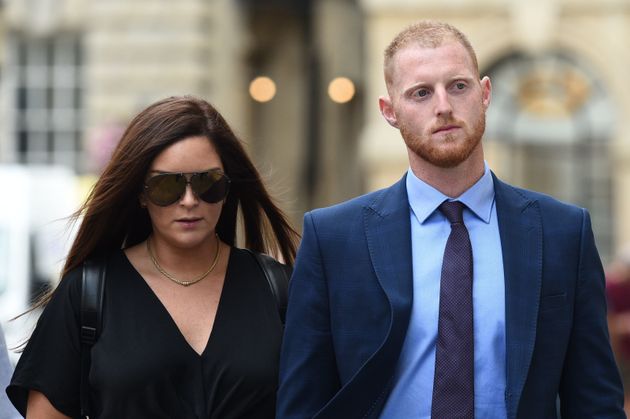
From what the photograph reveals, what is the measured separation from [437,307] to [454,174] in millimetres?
342

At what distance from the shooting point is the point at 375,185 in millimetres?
21484

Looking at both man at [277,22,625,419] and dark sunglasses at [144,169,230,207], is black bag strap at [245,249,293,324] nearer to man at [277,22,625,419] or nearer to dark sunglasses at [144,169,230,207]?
dark sunglasses at [144,169,230,207]

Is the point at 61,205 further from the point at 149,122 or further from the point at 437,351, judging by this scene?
the point at 437,351

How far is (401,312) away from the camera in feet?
13.3

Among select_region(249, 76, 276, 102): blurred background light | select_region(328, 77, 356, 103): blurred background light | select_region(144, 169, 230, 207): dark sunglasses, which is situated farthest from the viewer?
select_region(328, 77, 356, 103): blurred background light

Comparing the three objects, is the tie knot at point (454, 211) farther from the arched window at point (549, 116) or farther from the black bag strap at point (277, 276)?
the arched window at point (549, 116)

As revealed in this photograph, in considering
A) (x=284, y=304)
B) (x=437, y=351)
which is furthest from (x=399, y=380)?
(x=284, y=304)

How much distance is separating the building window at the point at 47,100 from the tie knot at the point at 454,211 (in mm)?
18377

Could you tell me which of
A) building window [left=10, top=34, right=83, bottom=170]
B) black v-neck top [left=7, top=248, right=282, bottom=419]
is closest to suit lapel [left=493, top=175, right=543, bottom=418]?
black v-neck top [left=7, top=248, right=282, bottom=419]

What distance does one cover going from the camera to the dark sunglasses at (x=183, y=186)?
184 inches

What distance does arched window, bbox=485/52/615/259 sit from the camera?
21344 mm

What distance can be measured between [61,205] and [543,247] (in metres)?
9.94

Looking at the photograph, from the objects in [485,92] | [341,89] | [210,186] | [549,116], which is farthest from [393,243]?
[341,89]

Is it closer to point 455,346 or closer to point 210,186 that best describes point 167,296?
point 210,186
